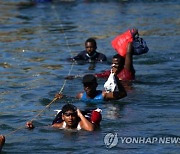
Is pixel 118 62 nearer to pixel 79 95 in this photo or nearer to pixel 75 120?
pixel 79 95

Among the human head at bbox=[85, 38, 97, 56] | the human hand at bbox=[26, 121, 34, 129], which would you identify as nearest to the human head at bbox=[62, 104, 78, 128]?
the human hand at bbox=[26, 121, 34, 129]

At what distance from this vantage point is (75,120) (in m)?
13.8

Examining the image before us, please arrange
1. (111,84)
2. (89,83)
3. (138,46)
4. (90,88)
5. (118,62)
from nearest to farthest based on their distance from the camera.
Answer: (89,83) < (90,88) < (111,84) < (118,62) < (138,46)

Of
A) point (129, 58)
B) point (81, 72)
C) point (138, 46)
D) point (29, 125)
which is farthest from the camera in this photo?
point (81, 72)

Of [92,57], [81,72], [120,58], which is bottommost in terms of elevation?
[81,72]

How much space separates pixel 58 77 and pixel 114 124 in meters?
5.63

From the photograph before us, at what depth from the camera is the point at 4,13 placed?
37062mm

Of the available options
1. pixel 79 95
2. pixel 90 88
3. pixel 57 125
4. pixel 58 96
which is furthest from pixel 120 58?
pixel 57 125

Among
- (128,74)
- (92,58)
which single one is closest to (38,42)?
(92,58)

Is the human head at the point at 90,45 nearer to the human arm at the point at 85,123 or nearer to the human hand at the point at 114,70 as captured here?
the human hand at the point at 114,70

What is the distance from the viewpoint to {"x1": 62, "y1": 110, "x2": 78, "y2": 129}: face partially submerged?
1368 centimetres

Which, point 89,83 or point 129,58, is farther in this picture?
point 129,58

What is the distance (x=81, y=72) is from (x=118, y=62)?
3.33 metres

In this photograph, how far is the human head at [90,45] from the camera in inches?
822
